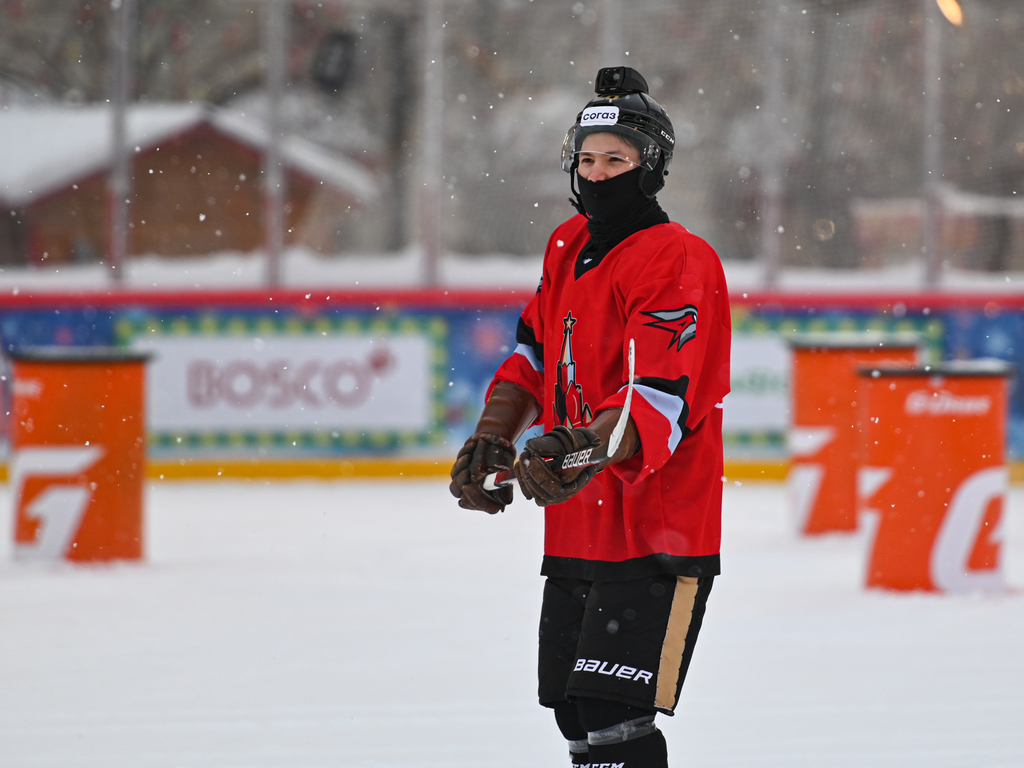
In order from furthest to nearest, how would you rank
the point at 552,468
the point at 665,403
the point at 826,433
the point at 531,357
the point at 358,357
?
the point at 358,357, the point at 826,433, the point at 531,357, the point at 665,403, the point at 552,468

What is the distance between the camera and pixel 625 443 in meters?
2.44

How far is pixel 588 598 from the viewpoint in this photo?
104 inches

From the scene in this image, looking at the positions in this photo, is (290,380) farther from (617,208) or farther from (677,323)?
(677,323)

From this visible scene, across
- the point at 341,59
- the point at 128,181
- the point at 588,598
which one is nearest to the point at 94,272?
the point at 128,181

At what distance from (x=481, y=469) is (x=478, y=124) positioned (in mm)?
8238

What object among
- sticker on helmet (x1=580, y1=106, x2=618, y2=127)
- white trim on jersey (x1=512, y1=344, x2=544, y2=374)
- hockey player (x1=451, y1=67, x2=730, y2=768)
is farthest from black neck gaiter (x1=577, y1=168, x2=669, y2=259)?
white trim on jersey (x1=512, y1=344, x2=544, y2=374)

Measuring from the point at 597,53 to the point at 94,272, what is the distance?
401 centimetres

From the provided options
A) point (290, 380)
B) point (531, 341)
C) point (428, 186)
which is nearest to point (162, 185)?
point (290, 380)

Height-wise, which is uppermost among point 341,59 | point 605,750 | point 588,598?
point 341,59

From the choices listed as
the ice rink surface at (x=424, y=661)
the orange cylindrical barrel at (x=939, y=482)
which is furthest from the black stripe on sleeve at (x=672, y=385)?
the orange cylindrical barrel at (x=939, y=482)

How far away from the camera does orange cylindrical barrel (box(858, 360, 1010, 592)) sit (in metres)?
5.99

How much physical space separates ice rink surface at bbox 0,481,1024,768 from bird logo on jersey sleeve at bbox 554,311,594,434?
1324mm

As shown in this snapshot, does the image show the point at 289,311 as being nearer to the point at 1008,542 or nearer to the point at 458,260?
the point at 458,260

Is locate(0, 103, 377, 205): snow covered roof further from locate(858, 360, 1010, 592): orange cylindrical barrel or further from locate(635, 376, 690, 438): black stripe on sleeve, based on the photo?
locate(635, 376, 690, 438): black stripe on sleeve
